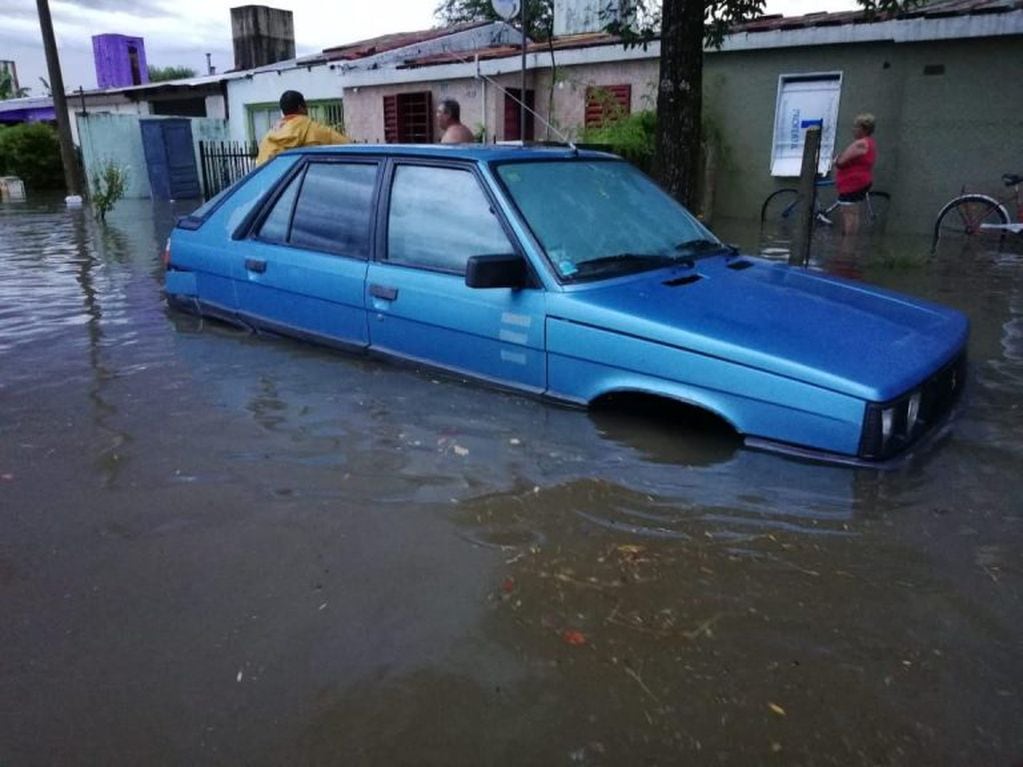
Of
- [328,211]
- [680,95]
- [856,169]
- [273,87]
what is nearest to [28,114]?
[273,87]

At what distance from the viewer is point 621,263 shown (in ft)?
12.8

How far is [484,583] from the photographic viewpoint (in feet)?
8.92

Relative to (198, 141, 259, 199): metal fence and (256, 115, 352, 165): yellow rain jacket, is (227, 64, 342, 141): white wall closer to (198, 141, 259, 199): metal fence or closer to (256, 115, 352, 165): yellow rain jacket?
(198, 141, 259, 199): metal fence

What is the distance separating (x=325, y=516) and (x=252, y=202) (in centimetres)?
277

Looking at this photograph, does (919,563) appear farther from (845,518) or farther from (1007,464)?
(1007,464)

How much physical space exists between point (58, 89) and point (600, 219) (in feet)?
59.4

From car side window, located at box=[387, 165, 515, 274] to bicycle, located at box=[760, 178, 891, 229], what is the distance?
770cm

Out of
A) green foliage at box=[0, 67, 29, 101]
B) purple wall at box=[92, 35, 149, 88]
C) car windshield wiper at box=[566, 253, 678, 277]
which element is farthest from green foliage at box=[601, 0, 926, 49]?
green foliage at box=[0, 67, 29, 101]

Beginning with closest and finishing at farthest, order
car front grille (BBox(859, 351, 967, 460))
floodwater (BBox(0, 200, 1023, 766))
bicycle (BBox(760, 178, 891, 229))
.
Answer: floodwater (BBox(0, 200, 1023, 766)), car front grille (BBox(859, 351, 967, 460)), bicycle (BBox(760, 178, 891, 229))

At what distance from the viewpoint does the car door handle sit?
434cm

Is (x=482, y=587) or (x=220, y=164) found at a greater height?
(x=220, y=164)

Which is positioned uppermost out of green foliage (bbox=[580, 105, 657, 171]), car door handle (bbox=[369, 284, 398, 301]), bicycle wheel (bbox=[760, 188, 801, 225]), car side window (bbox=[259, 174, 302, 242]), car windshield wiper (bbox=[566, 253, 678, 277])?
green foliage (bbox=[580, 105, 657, 171])

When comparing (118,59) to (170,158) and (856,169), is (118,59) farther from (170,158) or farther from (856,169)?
(856,169)

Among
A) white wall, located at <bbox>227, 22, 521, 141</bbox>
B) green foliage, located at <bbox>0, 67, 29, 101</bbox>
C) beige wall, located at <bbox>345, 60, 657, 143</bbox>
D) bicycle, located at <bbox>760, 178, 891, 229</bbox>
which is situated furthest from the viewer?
green foliage, located at <bbox>0, 67, 29, 101</bbox>
